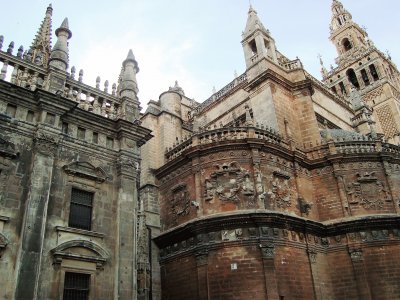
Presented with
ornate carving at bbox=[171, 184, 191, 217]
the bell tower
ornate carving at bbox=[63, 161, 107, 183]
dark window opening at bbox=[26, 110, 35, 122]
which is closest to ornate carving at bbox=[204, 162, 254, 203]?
ornate carving at bbox=[171, 184, 191, 217]

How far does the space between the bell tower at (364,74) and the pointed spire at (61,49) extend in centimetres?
3133

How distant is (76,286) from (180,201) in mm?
10002

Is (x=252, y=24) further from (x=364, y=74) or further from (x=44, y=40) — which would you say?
(x=364, y=74)

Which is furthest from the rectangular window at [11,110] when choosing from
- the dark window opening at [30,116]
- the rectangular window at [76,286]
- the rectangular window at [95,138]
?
the rectangular window at [76,286]

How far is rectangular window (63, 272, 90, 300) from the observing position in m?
12.6

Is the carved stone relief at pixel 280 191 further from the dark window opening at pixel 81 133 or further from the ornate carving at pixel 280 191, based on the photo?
the dark window opening at pixel 81 133

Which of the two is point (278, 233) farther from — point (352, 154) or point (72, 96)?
point (72, 96)

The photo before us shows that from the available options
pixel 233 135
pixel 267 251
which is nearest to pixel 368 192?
pixel 267 251

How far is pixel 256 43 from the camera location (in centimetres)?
2775

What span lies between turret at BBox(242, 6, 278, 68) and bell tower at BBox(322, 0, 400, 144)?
15.7 metres

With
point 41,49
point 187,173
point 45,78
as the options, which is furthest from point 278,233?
point 41,49

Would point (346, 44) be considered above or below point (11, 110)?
above

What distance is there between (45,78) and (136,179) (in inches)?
201

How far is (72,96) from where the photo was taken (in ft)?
50.9
